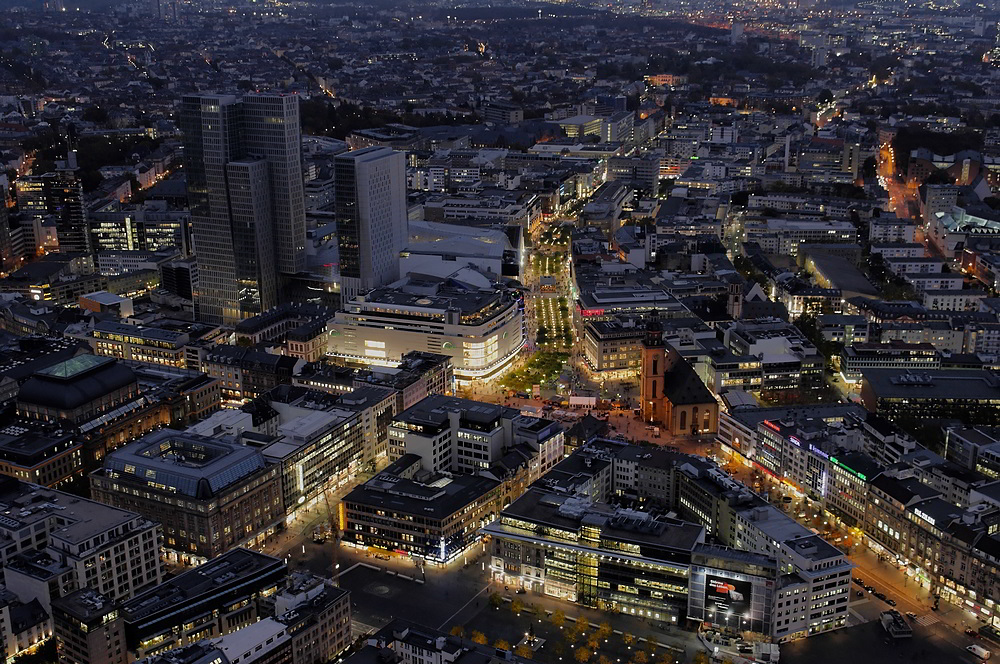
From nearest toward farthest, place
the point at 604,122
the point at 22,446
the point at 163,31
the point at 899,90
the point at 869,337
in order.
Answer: the point at 22,446 → the point at 869,337 → the point at 604,122 → the point at 899,90 → the point at 163,31

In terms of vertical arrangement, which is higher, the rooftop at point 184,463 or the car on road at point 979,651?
the rooftop at point 184,463

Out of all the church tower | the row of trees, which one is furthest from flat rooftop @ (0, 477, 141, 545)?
the church tower

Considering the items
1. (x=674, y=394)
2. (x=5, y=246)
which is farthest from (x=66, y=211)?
(x=674, y=394)

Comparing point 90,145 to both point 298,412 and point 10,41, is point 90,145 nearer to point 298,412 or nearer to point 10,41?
point 298,412

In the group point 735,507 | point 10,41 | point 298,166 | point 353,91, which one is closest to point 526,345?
point 298,166

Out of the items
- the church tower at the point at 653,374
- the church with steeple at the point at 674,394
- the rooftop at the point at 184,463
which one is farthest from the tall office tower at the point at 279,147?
A: the church with steeple at the point at 674,394

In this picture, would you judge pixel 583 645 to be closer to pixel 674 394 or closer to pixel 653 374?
pixel 674 394

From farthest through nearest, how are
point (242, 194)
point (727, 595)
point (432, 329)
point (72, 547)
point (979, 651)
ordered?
1. point (242, 194)
2. point (432, 329)
3. point (72, 547)
4. point (727, 595)
5. point (979, 651)

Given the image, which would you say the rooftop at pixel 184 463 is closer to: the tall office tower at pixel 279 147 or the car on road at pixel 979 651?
the tall office tower at pixel 279 147

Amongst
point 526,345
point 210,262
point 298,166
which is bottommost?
point 526,345
